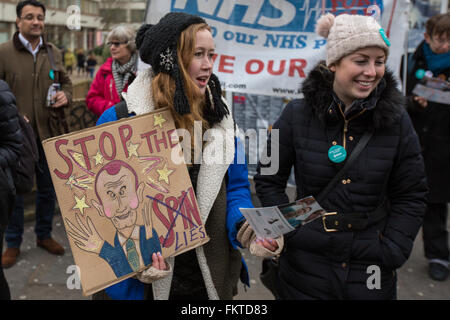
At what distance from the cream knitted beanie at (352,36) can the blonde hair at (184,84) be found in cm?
58

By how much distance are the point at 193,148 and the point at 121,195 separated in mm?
376

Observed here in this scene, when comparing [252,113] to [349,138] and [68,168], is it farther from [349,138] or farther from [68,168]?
[68,168]

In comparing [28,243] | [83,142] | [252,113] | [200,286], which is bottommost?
[28,243]

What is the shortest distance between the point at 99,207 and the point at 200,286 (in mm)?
622

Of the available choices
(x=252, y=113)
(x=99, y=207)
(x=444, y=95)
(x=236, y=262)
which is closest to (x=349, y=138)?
(x=236, y=262)

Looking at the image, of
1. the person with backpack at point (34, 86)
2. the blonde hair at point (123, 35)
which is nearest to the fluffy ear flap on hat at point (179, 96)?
the person with backpack at point (34, 86)

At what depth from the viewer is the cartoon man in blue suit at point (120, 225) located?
1604 millimetres

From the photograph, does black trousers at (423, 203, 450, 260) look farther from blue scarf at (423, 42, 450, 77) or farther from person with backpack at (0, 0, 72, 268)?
person with backpack at (0, 0, 72, 268)

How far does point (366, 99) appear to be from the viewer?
1978mm

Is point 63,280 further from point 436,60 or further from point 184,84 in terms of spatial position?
point 436,60

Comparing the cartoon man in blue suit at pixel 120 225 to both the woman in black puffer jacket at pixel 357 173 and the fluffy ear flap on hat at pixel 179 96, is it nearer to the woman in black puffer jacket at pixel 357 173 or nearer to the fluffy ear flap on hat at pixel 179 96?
the fluffy ear flap on hat at pixel 179 96

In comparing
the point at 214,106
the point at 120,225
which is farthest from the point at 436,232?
the point at 120,225

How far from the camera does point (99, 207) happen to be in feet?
5.25

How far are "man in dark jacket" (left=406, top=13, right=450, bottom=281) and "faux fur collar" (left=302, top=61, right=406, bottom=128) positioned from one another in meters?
1.55
